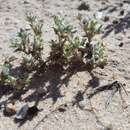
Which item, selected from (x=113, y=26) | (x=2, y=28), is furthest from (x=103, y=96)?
(x=2, y=28)

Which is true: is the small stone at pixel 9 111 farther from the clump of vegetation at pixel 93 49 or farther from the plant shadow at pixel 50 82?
the clump of vegetation at pixel 93 49

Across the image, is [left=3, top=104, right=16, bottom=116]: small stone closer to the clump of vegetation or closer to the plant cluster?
the plant cluster

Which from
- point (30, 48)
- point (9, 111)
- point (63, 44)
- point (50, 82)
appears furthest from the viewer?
point (30, 48)

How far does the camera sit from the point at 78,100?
10.8 feet

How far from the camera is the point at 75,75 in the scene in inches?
141

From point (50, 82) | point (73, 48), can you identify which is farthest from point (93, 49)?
point (50, 82)

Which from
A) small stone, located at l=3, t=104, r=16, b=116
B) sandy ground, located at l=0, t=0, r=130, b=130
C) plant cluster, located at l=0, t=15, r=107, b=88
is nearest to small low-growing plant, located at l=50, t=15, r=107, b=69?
plant cluster, located at l=0, t=15, r=107, b=88

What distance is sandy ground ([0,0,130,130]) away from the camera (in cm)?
309

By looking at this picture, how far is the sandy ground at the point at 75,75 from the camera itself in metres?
3.09

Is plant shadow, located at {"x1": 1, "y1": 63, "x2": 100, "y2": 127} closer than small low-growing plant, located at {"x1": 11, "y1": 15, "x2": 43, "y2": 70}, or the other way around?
plant shadow, located at {"x1": 1, "y1": 63, "x2": 100, "y2": 127}

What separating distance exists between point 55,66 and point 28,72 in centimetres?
26

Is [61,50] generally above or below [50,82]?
above

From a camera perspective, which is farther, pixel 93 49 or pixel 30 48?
pixel 30 48

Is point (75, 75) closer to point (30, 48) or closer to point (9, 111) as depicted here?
point (30, 48)
